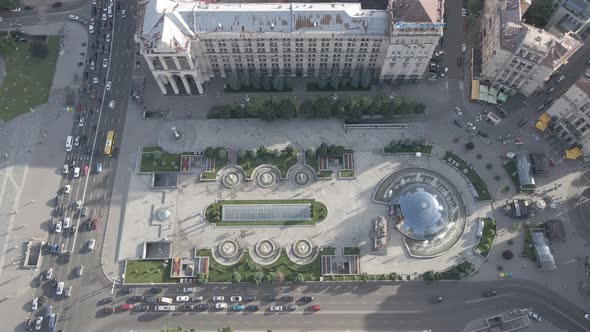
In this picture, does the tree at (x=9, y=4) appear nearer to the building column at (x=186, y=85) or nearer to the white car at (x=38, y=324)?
the building column at (x=186, y=85)

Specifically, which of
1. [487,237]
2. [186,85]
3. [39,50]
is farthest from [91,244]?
[487,237]

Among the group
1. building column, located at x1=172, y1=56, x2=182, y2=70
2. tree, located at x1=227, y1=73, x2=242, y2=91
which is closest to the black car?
tree, located at x1=227, y1=73, x2=242, y2=91

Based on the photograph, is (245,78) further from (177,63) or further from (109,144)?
(109,144)

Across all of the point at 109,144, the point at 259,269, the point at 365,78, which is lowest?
the point at 259,269

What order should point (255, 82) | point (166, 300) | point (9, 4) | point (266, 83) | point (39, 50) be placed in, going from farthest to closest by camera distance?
point (9, 4), point (39, 50), point (266, 83), point (255, 82), point (166, 300)

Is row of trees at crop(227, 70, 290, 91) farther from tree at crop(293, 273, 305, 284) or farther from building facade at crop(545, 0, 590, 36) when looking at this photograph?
building facade at crop(545, 0, 590, 36)

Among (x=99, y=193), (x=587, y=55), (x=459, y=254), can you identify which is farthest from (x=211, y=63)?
(x=587, y=55)
